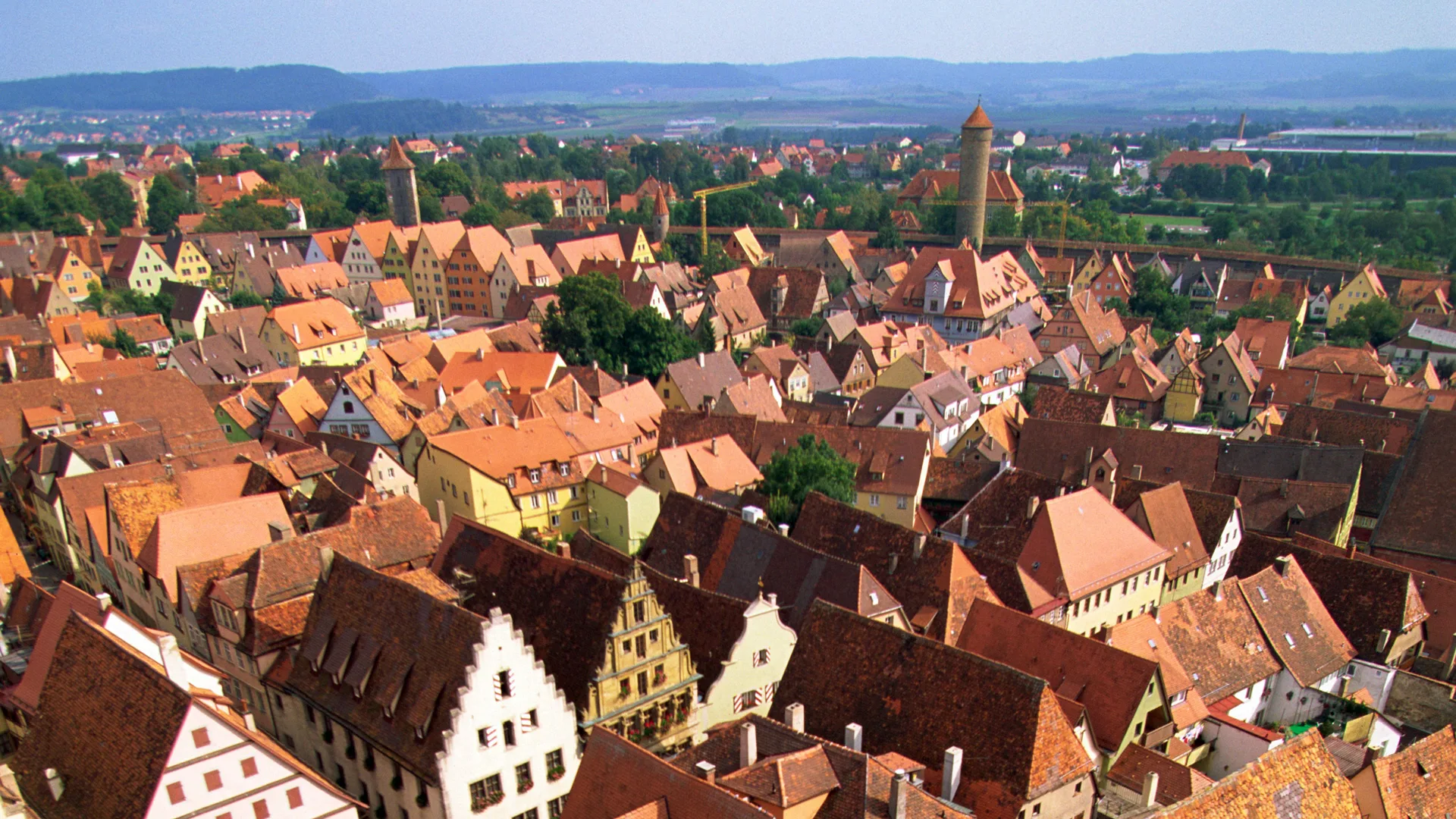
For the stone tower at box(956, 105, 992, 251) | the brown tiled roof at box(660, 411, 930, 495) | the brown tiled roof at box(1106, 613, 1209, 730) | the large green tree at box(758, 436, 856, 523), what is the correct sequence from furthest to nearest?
the stone tower at box(956, 105, 992, 251) → the brown tiled roof at box(660, 411, 930, 495) → the large green tree at box(758, 436, 856, 523) → the brown tiled roof at box(1106, 613, 1209, 730)

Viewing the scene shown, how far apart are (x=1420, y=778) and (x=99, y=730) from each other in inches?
1377

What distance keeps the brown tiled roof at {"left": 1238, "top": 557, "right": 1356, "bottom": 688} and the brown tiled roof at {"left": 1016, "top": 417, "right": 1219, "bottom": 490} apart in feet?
45.4

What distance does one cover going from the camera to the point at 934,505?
55.3 m

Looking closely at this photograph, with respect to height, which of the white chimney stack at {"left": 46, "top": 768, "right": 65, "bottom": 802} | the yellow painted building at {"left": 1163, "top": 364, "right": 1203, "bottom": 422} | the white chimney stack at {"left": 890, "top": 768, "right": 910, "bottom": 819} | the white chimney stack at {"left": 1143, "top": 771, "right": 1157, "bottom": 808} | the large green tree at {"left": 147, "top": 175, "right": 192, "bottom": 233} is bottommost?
the yellow painted building at {"left": 1163, "top": 364, "right": 1203, "bottom": 422}

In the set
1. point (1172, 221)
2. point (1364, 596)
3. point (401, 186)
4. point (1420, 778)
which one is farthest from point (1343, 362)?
point (1172, 221)

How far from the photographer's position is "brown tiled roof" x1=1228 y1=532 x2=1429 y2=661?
1591 inches

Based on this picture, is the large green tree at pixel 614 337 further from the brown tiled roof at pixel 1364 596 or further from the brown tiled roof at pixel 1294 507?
the brown tiled roof at pixel 1364 596

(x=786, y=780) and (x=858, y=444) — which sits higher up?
(x=786, y=780)

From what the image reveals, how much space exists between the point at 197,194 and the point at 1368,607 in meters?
190

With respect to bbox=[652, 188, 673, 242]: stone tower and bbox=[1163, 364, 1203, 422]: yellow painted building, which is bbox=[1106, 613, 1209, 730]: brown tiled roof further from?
bbox=[652, 188, 673, 242]: stone tower

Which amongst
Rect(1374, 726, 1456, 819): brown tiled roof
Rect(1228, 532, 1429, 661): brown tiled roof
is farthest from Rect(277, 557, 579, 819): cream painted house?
Rect(1228, 532, 1429, 661): brown tiled roof

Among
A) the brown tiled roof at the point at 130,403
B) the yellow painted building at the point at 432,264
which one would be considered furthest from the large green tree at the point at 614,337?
the yellow painted building at the point at 432,264

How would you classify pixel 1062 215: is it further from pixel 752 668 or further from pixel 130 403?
pixel 752 668

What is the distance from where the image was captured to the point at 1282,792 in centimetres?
1923
